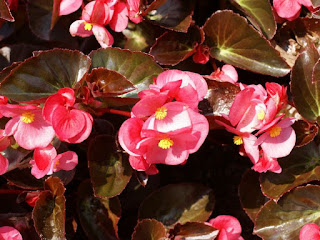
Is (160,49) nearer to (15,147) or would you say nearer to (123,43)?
(123,43)

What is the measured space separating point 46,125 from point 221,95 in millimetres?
356

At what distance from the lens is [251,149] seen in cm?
98

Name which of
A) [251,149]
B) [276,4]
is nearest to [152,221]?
[251,149]

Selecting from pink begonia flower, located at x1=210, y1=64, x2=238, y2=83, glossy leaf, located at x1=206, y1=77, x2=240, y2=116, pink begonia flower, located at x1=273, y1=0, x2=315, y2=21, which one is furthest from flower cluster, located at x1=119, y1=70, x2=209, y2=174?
pink begonia flower, located at x1=273, y1=0, x2=315, y2=21

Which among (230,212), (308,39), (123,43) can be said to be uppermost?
(308,39)

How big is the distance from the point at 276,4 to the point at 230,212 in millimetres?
568

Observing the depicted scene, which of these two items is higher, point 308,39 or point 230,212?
point 308,39

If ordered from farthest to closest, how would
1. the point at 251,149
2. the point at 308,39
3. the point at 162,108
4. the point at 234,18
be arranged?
1. the point at 308,39
2. the point at 234,18
3. the point at 251,149
4. the point at 162,108

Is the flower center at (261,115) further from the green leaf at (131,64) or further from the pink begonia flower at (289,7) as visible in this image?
the pink begonia flower at (289,7)

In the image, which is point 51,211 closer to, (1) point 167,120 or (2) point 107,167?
(2) point 107,167

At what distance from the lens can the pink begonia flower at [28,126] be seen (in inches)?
35.1

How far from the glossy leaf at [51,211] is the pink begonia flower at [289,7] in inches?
26.5

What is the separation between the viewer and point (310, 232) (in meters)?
1.03

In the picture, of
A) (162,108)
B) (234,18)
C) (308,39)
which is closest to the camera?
(162,108)
